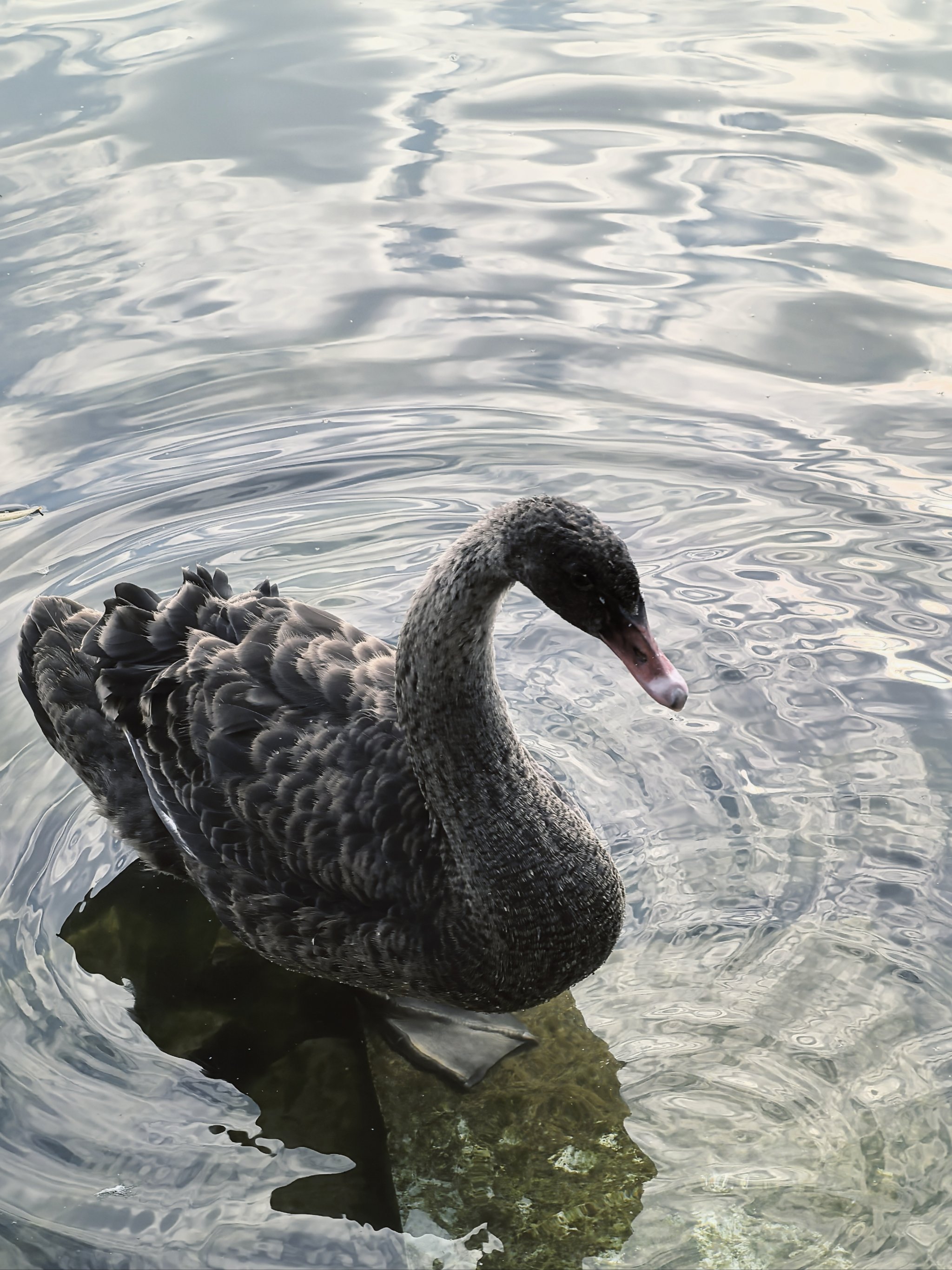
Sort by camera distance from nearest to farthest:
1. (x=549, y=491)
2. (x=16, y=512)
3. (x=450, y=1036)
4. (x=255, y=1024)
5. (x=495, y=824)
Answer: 1. (x=495, y=824)
2. (x=450, y=1036)
3. (x=255, y=1024)
4. (x=549, y=491)
5. (x=16, y=512)

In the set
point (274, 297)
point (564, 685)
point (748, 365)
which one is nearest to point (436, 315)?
point (274, 297)

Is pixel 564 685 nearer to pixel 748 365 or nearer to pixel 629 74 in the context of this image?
pixel 748 365

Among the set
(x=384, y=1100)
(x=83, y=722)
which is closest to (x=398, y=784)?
(x=384, y=1100)

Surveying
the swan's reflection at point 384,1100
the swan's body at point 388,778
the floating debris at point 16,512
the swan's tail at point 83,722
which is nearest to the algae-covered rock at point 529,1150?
the swan's reflection at point 384,1100

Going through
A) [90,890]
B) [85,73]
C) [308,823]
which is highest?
[85,73]

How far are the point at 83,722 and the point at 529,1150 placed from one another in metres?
2.19

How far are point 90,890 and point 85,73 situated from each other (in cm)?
797

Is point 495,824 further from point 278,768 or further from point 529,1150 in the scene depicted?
point 529,1150

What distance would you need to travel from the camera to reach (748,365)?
7.23 meters

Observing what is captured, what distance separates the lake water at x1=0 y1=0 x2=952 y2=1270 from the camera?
385cm

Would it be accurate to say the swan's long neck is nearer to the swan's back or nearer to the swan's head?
the swan's back

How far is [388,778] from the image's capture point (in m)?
4.07

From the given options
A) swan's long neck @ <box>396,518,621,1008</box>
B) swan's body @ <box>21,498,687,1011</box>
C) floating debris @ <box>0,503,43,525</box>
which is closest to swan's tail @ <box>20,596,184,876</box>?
swan's body @ <box>21,498,687,1011</box>

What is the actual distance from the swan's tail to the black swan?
0.04 meters
